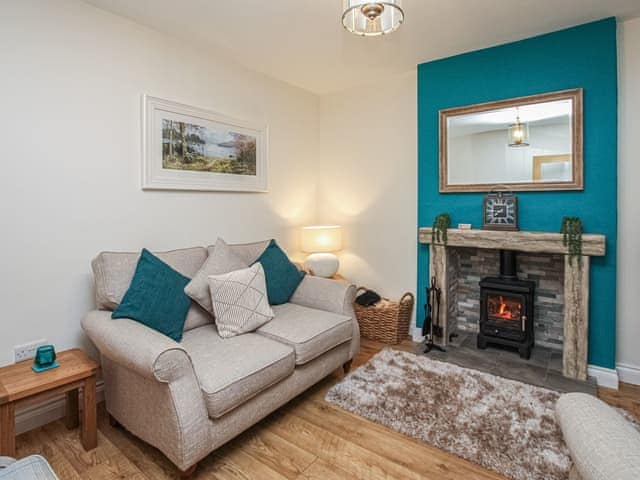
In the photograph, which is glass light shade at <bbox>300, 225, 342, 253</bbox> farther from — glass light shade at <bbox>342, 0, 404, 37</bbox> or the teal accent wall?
glass light shade at <bbox>342, 0, 404, 37</bbox>

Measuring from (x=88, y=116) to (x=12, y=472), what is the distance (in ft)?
6.55

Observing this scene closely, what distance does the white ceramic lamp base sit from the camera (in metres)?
3.62

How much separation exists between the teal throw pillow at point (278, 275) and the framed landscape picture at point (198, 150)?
748 mm

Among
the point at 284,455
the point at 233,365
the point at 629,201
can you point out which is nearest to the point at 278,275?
the point at 233,365

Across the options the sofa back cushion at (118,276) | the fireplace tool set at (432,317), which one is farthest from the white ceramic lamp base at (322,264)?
the sofa back cushion at (118,276)

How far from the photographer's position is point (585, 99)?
267cm

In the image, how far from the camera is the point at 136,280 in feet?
6.92

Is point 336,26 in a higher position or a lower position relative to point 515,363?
higher

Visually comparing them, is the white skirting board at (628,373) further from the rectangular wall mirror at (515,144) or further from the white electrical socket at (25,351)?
the white electrical socket at (25,351)

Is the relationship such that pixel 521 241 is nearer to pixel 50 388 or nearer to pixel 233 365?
pixel 233 365

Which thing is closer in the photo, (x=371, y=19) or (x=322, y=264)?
(x=371, y=19)

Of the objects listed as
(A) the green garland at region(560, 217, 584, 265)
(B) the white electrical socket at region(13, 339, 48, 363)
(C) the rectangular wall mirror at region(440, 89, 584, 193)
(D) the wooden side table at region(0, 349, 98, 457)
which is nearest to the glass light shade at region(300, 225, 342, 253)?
(C) the rectangular wall mirror at region(440, 89, 584, 193)

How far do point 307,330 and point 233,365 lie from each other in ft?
1.95

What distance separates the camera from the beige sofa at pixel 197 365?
1.64 metres
